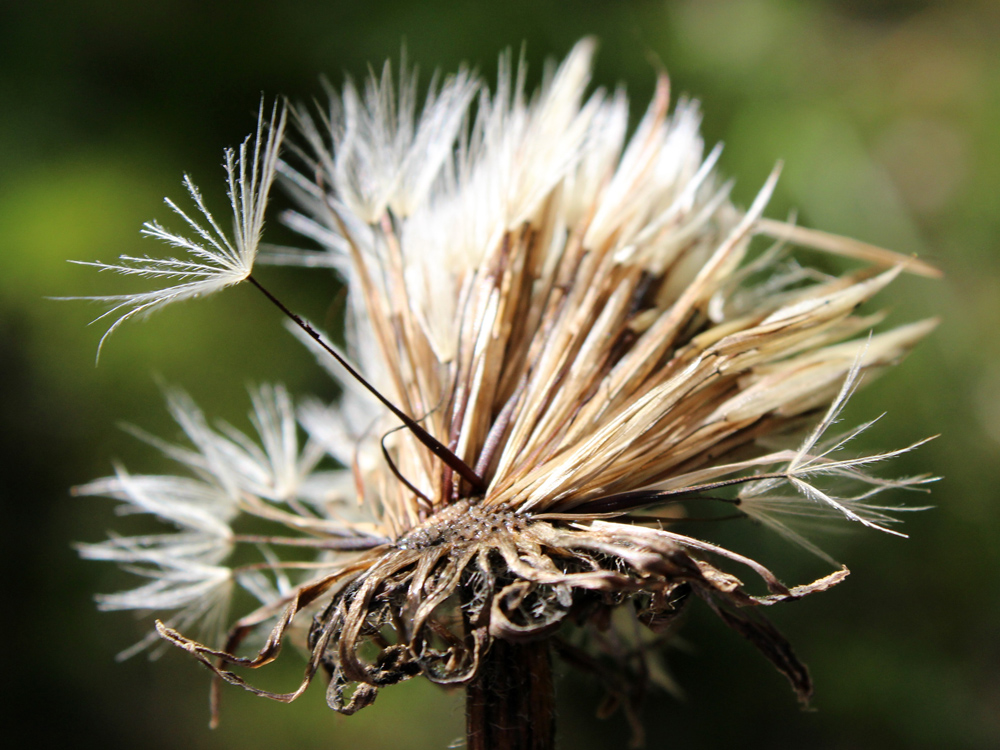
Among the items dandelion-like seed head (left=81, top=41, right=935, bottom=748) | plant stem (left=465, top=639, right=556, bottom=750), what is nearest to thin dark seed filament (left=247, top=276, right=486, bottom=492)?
dandelion-like seed head (left=81, top=41, right=935, bottom=748)

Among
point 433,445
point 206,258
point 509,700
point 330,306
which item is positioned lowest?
point 509,700

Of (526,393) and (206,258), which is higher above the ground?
(206,258)

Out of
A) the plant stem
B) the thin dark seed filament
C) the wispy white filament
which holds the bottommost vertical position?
the plant stem

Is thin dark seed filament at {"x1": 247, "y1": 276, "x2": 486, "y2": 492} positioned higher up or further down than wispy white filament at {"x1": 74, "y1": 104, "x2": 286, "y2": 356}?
further down

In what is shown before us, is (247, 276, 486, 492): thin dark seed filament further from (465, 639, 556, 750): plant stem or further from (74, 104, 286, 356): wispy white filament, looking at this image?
(465, 639, 556, 750): plant stem

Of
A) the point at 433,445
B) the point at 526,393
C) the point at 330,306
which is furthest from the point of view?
the point at 330,306

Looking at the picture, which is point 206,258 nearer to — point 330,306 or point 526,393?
point 526,393

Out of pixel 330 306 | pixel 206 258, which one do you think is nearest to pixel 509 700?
pixel 206 258
